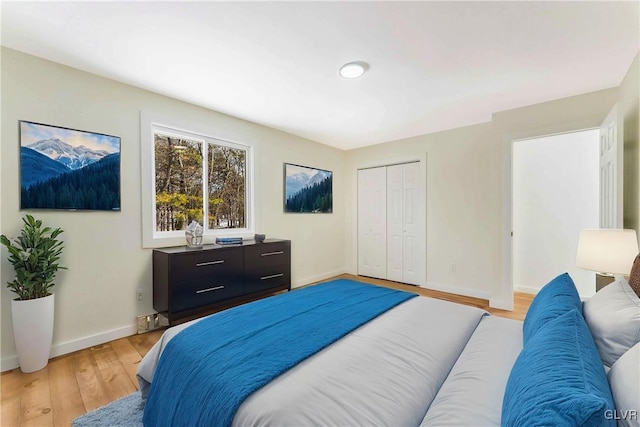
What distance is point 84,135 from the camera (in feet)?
8.00

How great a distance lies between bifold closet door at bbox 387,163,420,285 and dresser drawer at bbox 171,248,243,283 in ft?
8.75

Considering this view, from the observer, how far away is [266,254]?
3428 mm

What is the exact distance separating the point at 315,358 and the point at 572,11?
2.47 m

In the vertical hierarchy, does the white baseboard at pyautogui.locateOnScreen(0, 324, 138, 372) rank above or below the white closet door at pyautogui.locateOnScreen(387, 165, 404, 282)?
below

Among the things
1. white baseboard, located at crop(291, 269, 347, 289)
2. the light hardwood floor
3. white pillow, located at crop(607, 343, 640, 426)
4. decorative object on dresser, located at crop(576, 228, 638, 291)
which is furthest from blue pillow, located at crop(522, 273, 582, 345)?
white baseboard, located at crop(291, 269, 347, 289)

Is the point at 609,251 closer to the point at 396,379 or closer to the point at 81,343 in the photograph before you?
the point at 396,379

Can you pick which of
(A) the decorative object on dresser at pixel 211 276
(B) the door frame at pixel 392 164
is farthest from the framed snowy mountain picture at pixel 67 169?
(B) the door frame at pixel 392 164

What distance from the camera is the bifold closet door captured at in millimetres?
4492

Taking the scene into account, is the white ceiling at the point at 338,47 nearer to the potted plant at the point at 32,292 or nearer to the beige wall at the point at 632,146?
the beige wall at the point at 632,146

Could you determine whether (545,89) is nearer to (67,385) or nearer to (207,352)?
(207,352)

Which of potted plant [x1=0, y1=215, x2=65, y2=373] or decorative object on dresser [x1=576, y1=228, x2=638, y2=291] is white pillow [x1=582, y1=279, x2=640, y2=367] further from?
potted plant [x1=0, y1=215, x2=65, y2=373]

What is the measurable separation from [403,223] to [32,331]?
438 cm

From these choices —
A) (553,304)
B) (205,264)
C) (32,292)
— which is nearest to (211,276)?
(205,264)

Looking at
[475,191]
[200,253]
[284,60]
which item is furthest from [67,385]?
[475,191]
